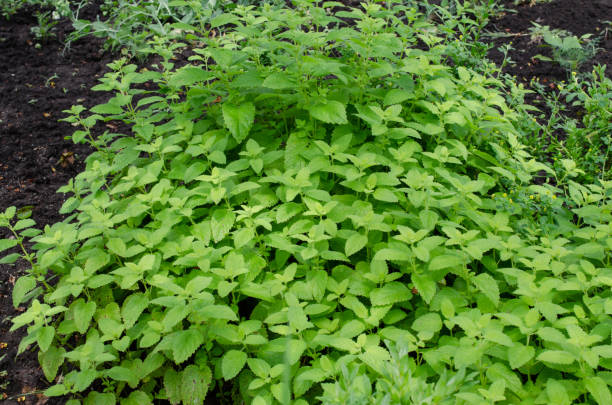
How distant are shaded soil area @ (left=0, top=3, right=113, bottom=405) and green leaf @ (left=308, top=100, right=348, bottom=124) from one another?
77.4 inches

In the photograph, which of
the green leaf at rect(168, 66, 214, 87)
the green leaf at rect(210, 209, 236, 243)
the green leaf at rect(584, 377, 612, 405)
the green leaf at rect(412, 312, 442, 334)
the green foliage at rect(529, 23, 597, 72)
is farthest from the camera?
the green foliage at rect(529, 23, 597, 72)

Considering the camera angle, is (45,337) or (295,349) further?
(45,337)

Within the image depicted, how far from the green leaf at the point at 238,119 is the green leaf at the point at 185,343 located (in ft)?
3.47

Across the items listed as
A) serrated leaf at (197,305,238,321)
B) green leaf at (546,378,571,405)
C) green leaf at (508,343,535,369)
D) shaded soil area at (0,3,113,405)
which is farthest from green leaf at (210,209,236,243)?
green leaf at (546,378,571,405)

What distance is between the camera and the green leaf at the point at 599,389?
1733mm

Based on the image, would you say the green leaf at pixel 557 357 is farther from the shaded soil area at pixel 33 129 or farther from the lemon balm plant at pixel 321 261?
the shaded soil area at pixel 33 129

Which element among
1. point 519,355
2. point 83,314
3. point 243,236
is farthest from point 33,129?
point 519,355

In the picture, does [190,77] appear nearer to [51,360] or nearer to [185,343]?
[185,343]

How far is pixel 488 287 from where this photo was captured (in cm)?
214

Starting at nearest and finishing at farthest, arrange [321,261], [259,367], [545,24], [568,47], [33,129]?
[259,367] < [321,261] < [33,129] < [568,47] < [545,24]

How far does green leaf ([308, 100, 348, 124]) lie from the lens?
2584mm

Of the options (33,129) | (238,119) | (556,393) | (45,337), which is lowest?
(33,129)

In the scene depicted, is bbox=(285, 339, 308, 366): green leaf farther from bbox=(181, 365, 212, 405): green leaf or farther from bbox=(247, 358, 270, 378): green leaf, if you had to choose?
bbox=(181, 365, 212, 405): green leaf

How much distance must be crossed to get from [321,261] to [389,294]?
0.36 m
